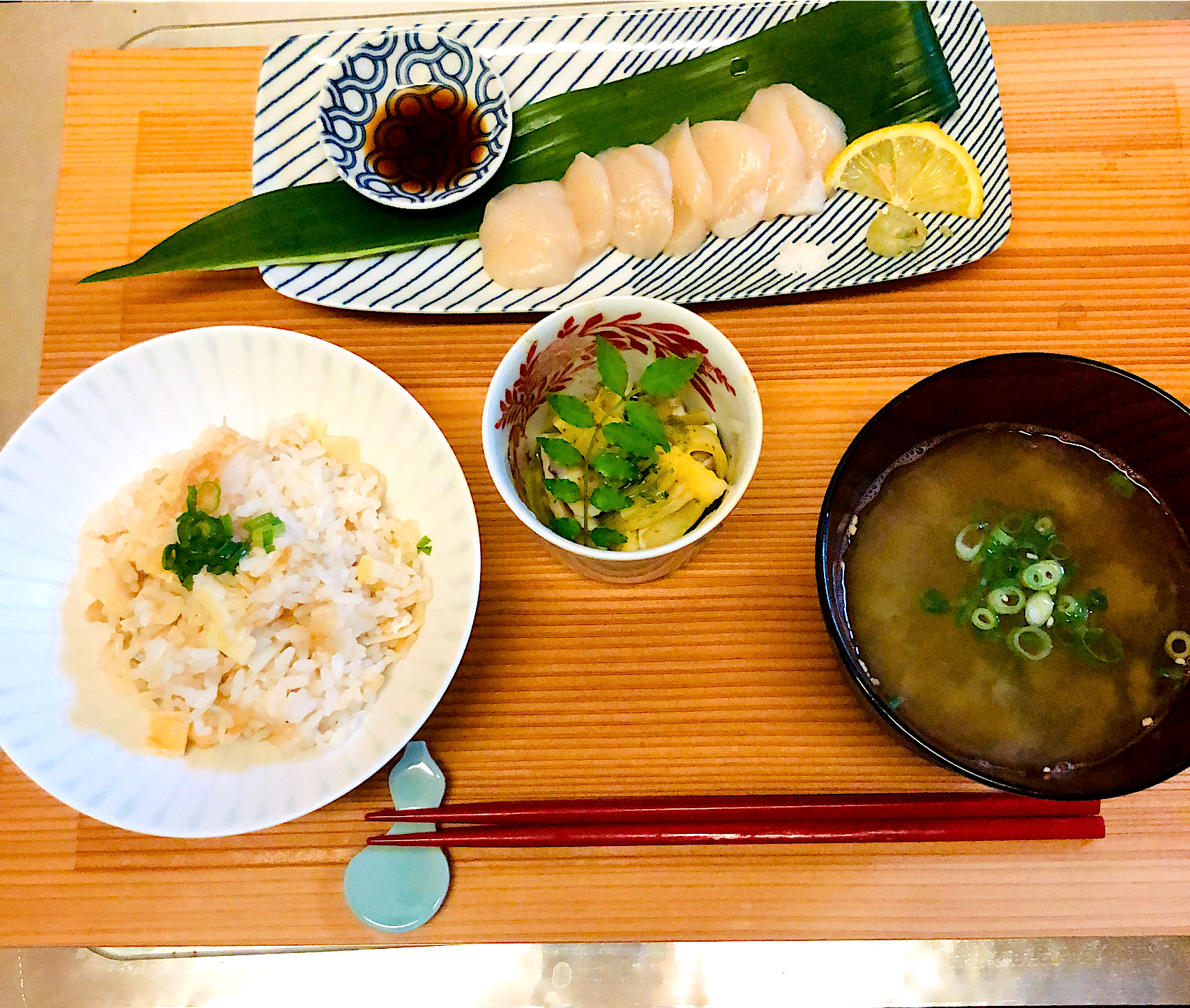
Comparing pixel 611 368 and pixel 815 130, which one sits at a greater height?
pixel 815 130

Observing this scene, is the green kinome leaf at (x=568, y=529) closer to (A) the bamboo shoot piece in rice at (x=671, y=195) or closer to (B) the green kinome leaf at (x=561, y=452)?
(B) the green kinome leaf at (x=561, y=452)

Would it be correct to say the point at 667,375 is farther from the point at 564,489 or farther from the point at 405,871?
the point at 405,871

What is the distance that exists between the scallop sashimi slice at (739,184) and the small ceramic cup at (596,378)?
0.52 m

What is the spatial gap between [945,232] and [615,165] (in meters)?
0.68

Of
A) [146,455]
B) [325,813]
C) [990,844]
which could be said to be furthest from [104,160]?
[990,844]

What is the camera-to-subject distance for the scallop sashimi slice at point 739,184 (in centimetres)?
164

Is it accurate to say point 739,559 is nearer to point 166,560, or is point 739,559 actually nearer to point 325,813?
point 325,813

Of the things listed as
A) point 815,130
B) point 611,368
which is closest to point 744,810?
point 611,368

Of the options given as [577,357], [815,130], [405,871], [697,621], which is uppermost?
[815,130]

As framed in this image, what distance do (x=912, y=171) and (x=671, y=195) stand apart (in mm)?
498

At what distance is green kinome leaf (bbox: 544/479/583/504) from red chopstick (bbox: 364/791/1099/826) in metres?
0.50

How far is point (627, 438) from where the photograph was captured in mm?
1156

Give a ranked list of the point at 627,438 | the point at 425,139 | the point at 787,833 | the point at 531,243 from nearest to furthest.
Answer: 1. the point at 627,438
2. the point at 787,833
3. the point at 531,243
4. the point at 425,139

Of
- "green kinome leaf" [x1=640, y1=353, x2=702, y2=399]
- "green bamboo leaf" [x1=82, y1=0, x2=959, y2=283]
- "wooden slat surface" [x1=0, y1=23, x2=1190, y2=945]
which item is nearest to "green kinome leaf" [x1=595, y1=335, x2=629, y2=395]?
"green kinome leaf" [x1=640, y1=353, x2=702, y2=399]
